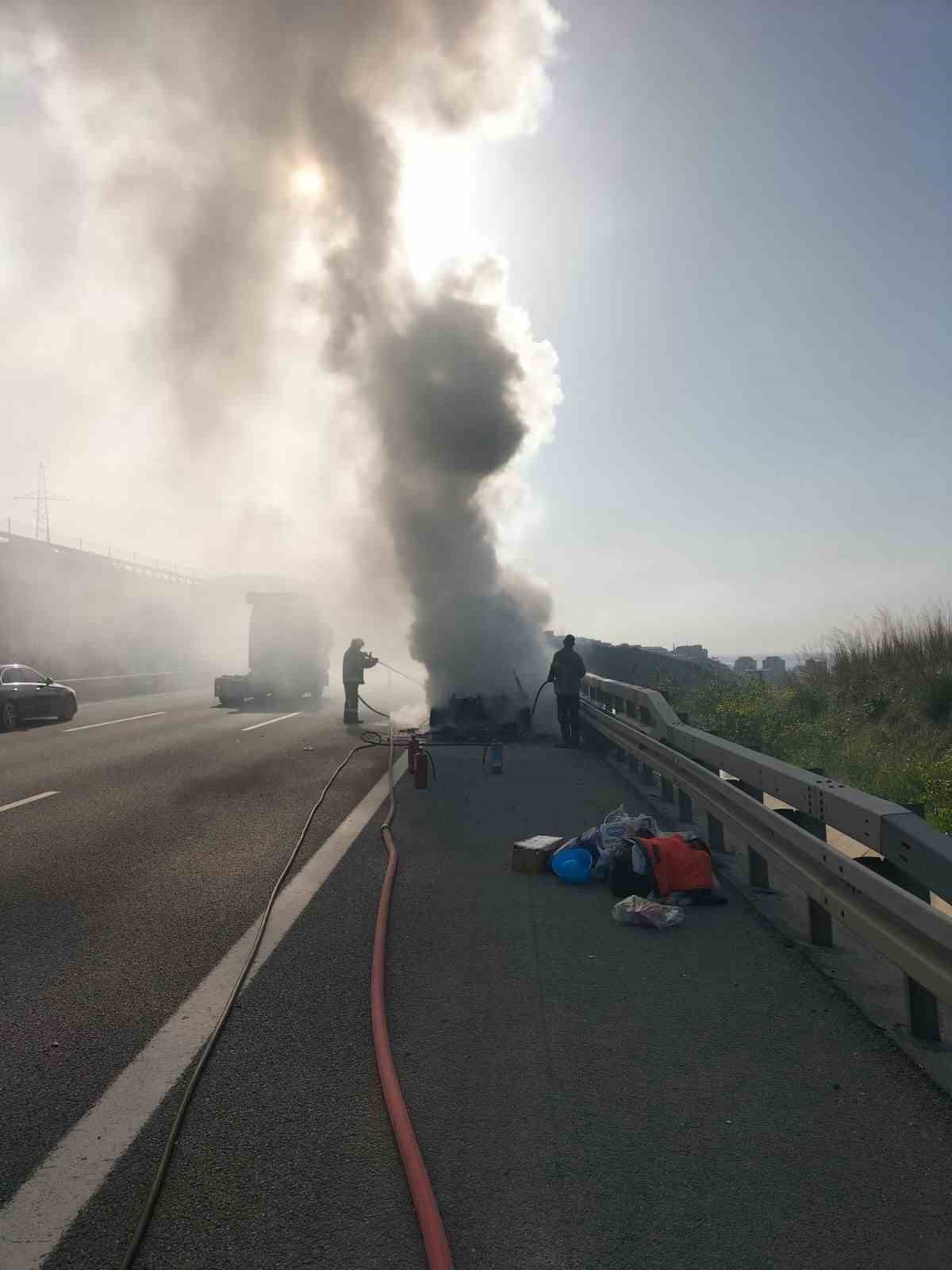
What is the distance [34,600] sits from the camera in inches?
→ 1487

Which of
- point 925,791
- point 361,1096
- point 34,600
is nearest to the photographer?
point 361,1096

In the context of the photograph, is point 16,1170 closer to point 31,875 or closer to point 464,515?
point 31,875

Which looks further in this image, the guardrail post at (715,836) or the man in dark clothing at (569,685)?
the man in dark clothing at (569,685)

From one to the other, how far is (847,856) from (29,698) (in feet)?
54.5

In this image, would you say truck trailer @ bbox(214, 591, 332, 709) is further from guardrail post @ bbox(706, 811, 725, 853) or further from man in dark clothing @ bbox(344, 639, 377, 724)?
guardrail post @ bbox(706, 811, 725, 853)

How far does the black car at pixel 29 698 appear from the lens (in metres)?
16.3

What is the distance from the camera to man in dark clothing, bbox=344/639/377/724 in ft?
56.6

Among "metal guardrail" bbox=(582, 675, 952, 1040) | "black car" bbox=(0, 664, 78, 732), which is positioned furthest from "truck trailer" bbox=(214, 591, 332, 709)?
"metal guardrail" bbox=(582, 675, 952, 1040)

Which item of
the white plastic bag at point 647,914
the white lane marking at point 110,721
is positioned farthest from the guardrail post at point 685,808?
the white lane marking at point 110,721

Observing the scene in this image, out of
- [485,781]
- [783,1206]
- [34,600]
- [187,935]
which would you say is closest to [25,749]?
[485,781]

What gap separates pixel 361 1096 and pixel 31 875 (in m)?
3.96

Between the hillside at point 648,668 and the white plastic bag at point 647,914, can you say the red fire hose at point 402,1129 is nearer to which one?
the white plastic bag at point 647,914

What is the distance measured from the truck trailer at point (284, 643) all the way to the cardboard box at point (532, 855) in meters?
17.6

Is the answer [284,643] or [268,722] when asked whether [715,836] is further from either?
[284,643]
